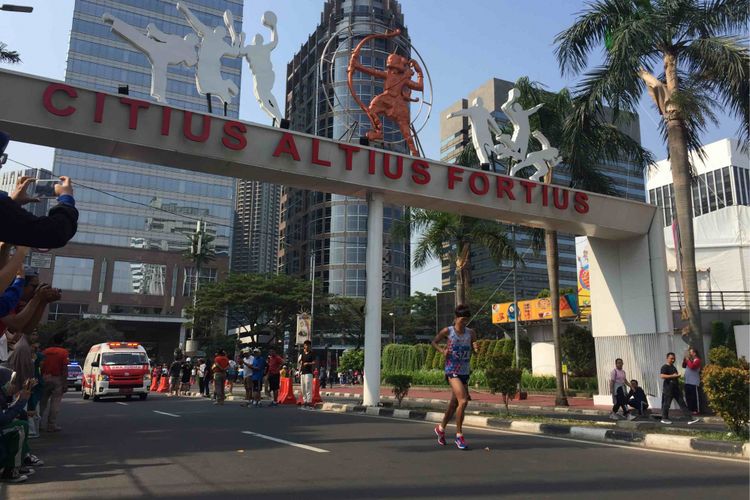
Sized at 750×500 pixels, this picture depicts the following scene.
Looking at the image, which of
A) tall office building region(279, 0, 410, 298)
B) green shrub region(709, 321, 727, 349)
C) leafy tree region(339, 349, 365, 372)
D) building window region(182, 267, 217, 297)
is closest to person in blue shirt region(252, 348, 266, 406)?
green shrub region(709, 321, 727, 349)

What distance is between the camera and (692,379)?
14367mm

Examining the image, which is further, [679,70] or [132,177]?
[132,177]

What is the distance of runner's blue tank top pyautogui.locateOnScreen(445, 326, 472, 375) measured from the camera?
7707 millimetres

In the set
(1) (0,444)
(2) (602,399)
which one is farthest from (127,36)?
(2) (602,399)

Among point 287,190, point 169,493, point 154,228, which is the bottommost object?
point 169,493

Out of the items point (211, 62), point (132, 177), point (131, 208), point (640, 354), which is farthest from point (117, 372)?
point (132, 177)

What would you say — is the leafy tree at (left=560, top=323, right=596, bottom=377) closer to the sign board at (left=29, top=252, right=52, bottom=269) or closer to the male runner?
the male runner

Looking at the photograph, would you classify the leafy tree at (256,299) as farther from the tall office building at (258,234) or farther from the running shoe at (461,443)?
the tall office building at (258,234)

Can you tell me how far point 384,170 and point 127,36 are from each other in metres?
6.52

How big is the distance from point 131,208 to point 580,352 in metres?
70.5

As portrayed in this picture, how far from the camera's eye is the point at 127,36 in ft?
42.9

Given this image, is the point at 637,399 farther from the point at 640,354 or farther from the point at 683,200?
the point at 683,200

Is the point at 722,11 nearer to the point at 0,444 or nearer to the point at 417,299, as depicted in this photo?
the point at 0,444

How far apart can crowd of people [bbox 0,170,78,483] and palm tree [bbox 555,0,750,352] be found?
1461 cm
